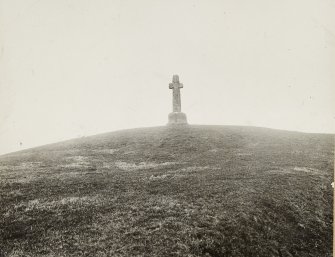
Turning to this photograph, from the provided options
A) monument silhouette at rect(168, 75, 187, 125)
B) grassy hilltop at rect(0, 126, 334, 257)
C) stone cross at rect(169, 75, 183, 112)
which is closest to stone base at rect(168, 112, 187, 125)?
monument silhouette at rect(168, 75, 187, 125)

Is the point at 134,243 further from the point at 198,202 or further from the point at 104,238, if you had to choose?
the point at 198,202

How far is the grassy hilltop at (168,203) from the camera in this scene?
1185 cm

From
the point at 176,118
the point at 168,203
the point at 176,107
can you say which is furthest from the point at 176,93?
the point at 168,203

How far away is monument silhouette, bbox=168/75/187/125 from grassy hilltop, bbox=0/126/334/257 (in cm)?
1314

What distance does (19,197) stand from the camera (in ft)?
53.6

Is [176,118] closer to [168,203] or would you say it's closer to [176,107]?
[176,107]

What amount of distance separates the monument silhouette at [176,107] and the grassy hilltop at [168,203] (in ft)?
43.1

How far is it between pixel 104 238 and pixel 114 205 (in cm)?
329

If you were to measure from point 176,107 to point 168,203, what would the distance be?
90.1 ft

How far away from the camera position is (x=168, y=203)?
1545cm

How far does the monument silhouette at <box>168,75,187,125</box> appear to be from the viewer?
41.7 meters

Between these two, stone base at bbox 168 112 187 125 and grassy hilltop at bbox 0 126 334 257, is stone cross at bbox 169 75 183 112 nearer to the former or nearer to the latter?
stone base at bbox 168 112 187 125

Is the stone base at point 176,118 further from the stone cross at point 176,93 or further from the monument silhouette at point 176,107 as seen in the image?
the stone cross at point 176,93

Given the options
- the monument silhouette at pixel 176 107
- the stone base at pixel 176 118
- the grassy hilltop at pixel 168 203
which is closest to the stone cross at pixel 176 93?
the monument silhouette at pixel 176 107
